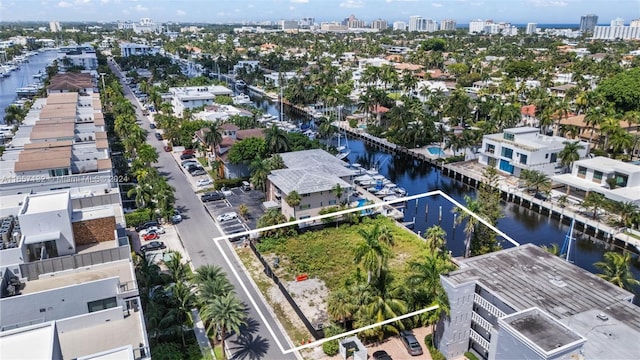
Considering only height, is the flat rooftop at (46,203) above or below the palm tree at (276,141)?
above

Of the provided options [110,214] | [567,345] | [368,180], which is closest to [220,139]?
[368,180]

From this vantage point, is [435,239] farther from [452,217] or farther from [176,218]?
[176,218]

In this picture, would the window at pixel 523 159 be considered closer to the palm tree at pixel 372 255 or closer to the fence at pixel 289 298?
the palm tree at pixel 372 255

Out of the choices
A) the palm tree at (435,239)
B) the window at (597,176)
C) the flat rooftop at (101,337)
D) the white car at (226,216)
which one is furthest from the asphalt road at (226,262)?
the window at (597,176)

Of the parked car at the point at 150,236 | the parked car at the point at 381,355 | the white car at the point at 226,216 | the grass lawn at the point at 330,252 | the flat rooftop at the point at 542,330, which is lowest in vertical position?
the grass lawn at the point at 330,252

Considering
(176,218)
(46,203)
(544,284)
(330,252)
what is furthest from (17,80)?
(544,284)

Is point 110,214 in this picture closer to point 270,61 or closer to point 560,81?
point 560,81
